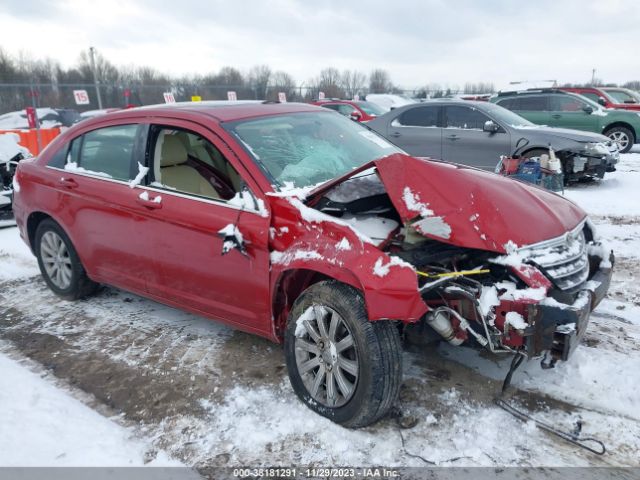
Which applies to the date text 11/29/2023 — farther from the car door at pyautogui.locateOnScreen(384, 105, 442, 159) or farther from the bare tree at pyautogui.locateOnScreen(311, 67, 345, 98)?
the bare tree at pyautogui.locateOnScreen(311, 67, 345, 98)

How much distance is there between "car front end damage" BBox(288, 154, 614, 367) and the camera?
2582 millimetres

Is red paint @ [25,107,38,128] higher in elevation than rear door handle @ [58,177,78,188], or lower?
higher

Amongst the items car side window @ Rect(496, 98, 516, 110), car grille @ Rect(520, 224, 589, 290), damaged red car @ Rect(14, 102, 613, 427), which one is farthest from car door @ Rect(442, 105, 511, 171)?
car grille @ Rect(520, 224, 589, 290)

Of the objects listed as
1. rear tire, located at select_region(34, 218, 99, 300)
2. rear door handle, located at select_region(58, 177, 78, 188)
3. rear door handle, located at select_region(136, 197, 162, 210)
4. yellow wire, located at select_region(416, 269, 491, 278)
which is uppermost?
rear door handle, located at select_region(58, 177, 78, 188)

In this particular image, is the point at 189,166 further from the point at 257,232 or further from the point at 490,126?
the point at 490,126

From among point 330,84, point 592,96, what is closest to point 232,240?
point 592,96

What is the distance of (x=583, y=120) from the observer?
12.3 m

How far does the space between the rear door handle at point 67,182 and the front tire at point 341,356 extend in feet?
7.93

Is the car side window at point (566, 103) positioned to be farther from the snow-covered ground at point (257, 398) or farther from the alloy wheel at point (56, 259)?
the alloy wheel at point (56, 259)

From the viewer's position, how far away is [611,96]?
14562 mm

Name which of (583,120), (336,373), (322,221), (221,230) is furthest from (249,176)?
(583,120)

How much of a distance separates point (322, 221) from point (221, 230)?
70cm

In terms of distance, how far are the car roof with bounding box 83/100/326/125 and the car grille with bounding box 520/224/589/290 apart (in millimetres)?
2108

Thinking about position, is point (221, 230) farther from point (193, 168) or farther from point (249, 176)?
point (193, 168)
